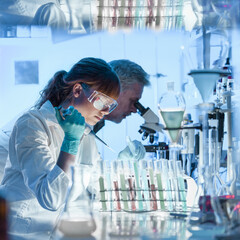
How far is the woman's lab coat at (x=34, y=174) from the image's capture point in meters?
2.15

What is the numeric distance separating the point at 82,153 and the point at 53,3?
8.05ft

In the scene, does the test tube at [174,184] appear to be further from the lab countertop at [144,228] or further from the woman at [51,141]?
the woman at [51,141]

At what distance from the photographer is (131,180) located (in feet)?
6.70

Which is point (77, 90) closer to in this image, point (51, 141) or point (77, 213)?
point (51, 141)

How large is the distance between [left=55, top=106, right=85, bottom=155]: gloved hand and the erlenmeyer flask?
2.14ft

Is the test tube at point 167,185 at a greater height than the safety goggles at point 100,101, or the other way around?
the safety goggles at point 100,101

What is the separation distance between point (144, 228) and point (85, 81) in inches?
54.4

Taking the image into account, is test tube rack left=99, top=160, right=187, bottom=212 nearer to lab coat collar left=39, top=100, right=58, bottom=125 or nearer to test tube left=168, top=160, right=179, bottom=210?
test tube left=168, top=160, right=179, bottom=210

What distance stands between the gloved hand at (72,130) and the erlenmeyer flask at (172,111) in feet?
2.14

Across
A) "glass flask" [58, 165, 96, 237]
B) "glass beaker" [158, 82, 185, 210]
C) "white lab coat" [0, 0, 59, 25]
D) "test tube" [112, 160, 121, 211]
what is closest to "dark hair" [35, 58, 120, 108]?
"test tube" [112, 160, 121, 211]

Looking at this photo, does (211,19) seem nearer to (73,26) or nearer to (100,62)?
(100,62)

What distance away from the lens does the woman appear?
221 cm

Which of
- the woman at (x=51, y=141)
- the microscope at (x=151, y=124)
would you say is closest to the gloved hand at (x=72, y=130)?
the woman at (x=51, y=141)

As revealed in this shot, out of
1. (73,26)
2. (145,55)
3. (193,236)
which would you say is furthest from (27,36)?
(193,236)
